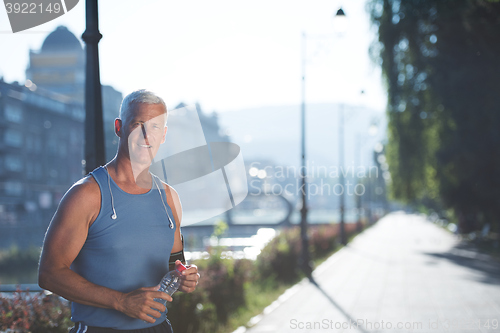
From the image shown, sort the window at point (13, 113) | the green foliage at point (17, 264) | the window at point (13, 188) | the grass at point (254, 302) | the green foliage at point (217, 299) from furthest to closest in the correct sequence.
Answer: the window at point (13, 113) → the window at point (13, 188) → the green foliage at point (17, 264) → the grass at point (254, 302) → the green foliage at point (217, 299)

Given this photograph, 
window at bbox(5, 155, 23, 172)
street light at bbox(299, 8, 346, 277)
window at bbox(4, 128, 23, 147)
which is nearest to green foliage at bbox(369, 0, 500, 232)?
street light at bbox(299, 8, 346, 277)

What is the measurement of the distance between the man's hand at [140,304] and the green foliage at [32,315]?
2.73 metres

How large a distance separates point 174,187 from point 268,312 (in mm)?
7694

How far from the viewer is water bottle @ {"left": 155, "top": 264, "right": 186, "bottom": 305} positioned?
2096mm

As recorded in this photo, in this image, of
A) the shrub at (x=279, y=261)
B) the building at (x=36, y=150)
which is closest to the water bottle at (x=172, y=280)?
the shrub at (x=279, y=261)

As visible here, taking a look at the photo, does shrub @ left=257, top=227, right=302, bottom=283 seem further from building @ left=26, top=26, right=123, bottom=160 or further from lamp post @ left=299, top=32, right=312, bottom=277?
building @ left=26, top=26, right=123, bottom=160

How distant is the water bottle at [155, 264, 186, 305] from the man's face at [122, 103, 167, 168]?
483 mm

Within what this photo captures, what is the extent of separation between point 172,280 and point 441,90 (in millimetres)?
18286

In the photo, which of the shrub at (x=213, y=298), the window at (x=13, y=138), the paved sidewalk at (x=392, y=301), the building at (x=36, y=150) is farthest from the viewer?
the window at (x=13, y=138)

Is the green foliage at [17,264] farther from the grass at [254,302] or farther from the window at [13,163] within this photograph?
the window at [13,163]

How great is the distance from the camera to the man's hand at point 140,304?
2.01 metres

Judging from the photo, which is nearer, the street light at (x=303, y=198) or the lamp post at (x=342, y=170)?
the street light at (x=303, y=198)

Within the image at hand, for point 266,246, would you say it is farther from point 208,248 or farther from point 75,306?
point 75,306

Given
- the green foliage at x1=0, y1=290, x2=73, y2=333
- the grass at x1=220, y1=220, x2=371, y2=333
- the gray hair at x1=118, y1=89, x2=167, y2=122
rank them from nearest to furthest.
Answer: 1. the gray hair at x1=118, y1=89, x2=167, y2=122
2. the green foliage at x1=0, y1=290, x2=73, y2=333
3. the grass at x1=220, y1=220, x2=371, y2=333
